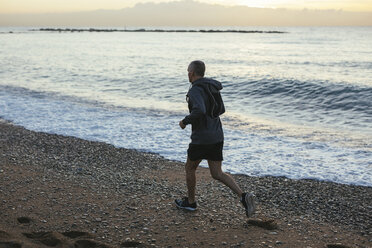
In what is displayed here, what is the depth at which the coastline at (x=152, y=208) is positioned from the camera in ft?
16.0

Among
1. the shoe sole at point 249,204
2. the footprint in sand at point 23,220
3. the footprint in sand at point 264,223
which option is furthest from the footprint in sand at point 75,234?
the footprint in sand at point 264,223

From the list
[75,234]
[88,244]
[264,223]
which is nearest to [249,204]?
[264,223]

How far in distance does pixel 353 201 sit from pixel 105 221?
4082 millimetres

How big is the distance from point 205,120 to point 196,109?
0.90 feet

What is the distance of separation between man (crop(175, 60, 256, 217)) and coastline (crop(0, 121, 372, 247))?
0.68 metres

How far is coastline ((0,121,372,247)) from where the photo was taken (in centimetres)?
489

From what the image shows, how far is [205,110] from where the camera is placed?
4.91 meters

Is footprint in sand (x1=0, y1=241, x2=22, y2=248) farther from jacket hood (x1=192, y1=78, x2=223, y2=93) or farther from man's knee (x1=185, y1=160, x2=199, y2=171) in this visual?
jacket hood (x1=192, y1=78, x2=223, y2=93)

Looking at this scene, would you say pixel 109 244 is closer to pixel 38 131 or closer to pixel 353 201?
pixel 353 201

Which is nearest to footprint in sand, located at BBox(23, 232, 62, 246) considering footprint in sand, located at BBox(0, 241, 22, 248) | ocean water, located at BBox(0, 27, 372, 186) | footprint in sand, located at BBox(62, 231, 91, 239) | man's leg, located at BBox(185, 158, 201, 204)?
footprint in sand, located at BBox(62, 231, 91, 239)

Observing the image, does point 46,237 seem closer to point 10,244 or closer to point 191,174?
point 10,244

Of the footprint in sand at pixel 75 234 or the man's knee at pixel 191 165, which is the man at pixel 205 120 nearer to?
the man's knee at pixel 191 165

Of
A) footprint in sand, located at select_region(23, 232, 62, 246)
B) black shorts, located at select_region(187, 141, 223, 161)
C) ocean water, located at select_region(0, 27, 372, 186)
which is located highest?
black shorts, located at select_region(187, 141, 223, 161)

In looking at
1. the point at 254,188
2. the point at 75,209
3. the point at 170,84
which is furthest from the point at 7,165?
the point at 170,84
